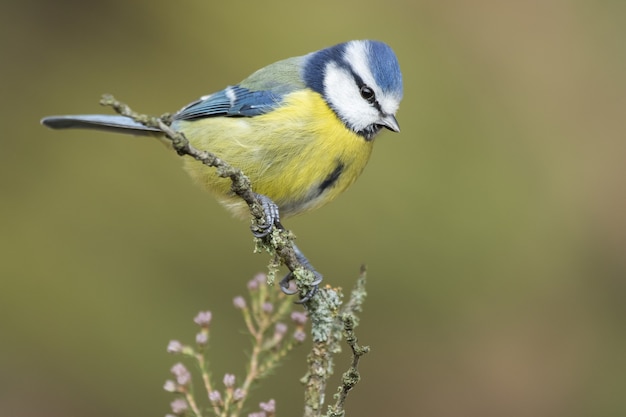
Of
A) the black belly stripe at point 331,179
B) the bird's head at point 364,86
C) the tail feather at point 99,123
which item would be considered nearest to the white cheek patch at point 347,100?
the bird's head at point 364,86

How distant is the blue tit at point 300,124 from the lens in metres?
2.13

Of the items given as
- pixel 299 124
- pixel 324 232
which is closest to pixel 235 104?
pixel 299 124

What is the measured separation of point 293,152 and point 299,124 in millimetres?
85

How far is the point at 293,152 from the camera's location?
212cm

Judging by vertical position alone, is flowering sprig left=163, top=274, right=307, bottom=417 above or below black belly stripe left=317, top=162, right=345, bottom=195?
below

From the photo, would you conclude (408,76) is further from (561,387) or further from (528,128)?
(561,387)

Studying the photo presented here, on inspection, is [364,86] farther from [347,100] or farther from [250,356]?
[250,356]

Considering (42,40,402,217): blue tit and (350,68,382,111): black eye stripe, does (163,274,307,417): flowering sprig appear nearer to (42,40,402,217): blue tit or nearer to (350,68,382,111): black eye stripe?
(42,40,402,217): blue tit

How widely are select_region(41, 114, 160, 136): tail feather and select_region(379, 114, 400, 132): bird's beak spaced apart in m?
0.67

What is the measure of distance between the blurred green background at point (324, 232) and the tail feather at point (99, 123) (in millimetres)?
395

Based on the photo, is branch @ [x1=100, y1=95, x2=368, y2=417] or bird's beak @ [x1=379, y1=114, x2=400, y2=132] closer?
branch @ [x1=100, y1=95, x2=368, y2=417]

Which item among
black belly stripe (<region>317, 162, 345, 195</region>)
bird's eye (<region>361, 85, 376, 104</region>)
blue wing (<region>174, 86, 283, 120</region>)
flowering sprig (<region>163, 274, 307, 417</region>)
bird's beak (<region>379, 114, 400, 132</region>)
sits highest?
blue wing (<region>174, 86, 283, 120</region>)

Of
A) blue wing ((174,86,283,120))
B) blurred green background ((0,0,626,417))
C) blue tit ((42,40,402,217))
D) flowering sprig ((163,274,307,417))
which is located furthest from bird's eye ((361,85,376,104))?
flowering sprig ((163,274,307,417))

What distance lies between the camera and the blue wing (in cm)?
224
